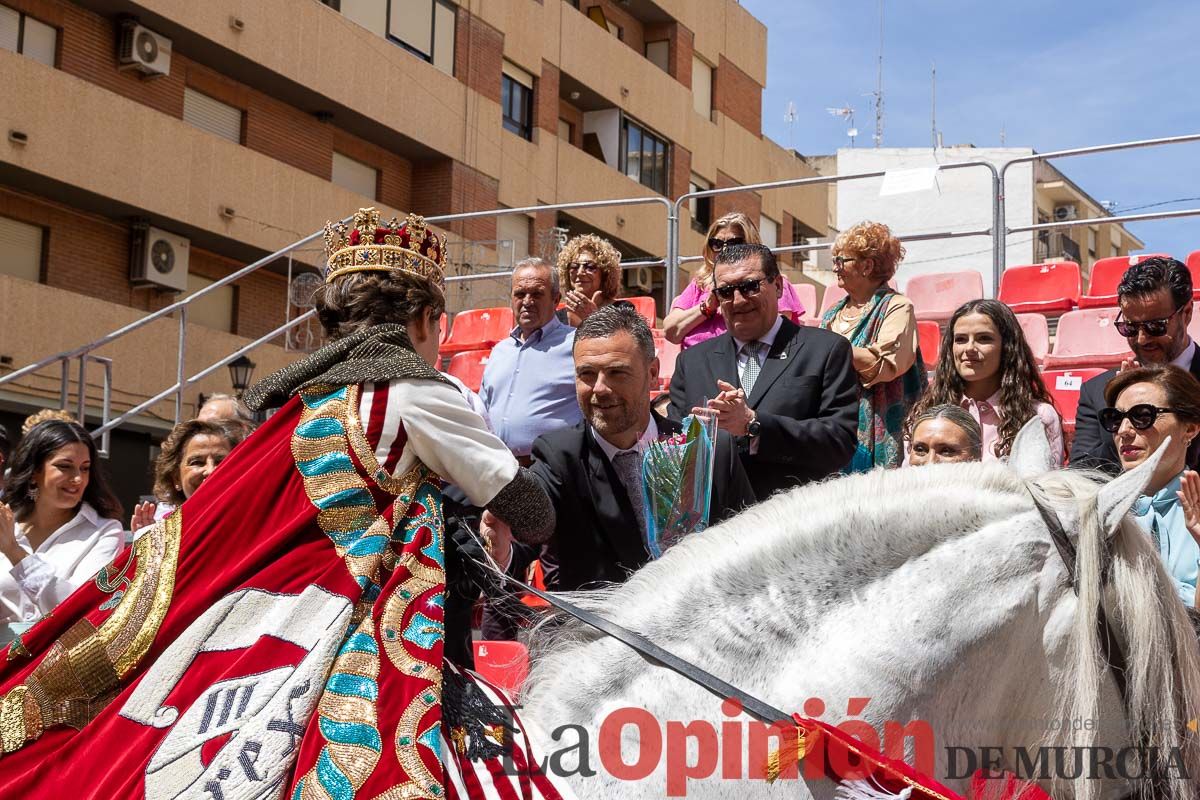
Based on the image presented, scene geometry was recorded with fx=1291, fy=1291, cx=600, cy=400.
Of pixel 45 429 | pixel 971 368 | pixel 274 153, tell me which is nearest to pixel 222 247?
pixel 274 153

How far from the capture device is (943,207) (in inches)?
1523

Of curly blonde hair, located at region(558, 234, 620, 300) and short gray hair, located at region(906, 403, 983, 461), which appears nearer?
short gray hair, located at region(906, 403, 983, 461)

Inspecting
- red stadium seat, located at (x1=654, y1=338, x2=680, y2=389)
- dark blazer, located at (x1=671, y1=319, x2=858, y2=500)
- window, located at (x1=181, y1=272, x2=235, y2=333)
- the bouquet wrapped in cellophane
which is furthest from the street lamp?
the bouquet wrapped in cellophane

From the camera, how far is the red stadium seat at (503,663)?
272 centimetres

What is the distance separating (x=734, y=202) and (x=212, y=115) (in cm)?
1468

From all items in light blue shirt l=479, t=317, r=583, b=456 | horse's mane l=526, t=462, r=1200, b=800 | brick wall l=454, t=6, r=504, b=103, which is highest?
brick wall l=454, t=6, r=504, b=103

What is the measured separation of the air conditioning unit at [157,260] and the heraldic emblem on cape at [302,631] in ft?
62.8

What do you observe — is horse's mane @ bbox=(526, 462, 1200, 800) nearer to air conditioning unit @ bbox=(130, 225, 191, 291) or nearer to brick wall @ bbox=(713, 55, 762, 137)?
air conditioning unit @ bbox=(130, 225, 191, 291)

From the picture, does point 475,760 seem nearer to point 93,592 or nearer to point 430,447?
point 430,447

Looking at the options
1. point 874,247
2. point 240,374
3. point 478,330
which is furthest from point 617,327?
point 240,374

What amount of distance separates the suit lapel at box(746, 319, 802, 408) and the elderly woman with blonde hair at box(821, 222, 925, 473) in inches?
32.1

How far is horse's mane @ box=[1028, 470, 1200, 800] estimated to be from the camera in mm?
2264

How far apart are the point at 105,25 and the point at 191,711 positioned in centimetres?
2009

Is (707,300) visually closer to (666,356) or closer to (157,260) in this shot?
(666,356)
